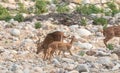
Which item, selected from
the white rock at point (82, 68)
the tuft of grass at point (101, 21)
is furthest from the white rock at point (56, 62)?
the tuft of grass at point (101, 21)

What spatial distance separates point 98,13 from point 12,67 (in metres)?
8.35

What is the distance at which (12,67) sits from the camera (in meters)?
13.2

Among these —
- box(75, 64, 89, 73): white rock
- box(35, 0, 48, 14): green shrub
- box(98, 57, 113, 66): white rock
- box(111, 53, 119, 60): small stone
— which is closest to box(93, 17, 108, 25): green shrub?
box(35, 0, 48, 14): green shrub

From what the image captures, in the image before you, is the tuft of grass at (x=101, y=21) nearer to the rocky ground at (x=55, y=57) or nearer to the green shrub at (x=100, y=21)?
the green shrub at (x=100, y=21)

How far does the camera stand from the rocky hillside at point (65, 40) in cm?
1333

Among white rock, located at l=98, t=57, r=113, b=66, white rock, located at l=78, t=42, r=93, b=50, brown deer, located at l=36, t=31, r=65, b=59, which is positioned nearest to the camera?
white rock, located at l=98, t=57, r=113, b=66

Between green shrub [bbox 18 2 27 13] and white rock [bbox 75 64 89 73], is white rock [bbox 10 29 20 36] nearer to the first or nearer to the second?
white rock [bbox 75 64 89 73]

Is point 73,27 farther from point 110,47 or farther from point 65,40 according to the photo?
point 110,47

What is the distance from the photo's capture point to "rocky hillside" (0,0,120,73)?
43.7ft

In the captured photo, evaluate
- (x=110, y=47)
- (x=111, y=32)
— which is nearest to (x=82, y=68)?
(x=110, y=47)

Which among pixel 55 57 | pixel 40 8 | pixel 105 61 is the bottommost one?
pixel 40 8

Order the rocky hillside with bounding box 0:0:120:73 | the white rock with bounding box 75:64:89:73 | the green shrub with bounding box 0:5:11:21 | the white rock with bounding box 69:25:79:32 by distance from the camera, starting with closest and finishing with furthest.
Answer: the white rock with bounding box 75:64:89:73
the rocky hillside with bounding box 0:0:120:73
the white rock with bounding box 69:25:79:32
the green shrub with bounding box 0:5:11:21

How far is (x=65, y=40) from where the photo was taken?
17.0 meters

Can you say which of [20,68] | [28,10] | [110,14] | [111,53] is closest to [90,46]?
[111,53]
